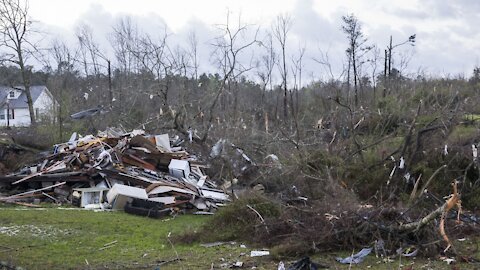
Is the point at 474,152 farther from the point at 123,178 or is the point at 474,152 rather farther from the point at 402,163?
the point at 123,178

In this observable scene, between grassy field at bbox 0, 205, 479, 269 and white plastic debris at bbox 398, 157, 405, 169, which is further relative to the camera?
white plastic debris at bbox 398, 157, 405, 169

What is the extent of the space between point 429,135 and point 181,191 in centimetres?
544

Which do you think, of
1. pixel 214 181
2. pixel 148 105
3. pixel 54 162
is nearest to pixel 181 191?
pixel 214 181

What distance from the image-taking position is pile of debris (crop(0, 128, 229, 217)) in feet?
37.8

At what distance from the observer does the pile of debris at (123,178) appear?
1152cm

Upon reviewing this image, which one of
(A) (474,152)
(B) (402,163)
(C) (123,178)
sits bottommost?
(C) (123,178)

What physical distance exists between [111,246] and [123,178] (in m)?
4.60

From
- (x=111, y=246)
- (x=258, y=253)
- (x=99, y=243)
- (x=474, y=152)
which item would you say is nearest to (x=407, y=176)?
(x=474, y=152)

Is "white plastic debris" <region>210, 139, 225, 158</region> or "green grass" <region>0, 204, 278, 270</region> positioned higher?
"white plastic debris" <region>210, 139, 225, 158</region>

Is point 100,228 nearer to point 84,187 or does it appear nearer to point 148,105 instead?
point 84,187

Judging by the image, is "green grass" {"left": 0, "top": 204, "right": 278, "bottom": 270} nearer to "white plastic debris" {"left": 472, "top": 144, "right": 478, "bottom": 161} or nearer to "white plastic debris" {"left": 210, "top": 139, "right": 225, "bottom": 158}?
"white plastic debris" {"left": 210, "top": 139, "right": 225, "bottom": 158}

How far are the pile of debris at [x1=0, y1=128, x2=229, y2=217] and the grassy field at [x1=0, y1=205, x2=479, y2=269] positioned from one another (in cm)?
68

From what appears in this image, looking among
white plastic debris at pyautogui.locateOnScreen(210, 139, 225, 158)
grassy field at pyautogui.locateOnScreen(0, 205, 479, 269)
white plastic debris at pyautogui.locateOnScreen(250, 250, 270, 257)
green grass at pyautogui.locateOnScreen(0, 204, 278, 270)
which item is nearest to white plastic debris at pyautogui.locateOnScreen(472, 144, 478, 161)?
grassy field at pyautogui.locateOnScreen(0, 205, 479, 269)

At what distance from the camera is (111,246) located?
8.13 meters
